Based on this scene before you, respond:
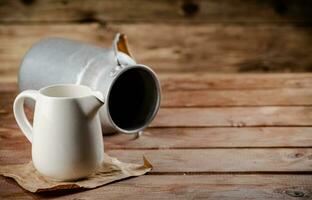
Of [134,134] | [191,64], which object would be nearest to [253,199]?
[134,134]

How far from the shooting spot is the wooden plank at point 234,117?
103cm

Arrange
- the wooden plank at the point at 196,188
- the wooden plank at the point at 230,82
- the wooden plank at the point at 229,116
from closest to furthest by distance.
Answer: the wooden plank at the point at 196,188
the wooden plank at the point at 229,116
the wooden plank at the point at 230,82

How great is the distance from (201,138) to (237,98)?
0.86 ft

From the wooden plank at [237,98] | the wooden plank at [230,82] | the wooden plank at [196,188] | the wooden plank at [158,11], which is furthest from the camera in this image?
the wooden plank at [158,11]

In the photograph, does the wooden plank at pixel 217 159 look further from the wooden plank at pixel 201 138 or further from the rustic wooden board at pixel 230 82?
the rustic wooden board at pixel 230 82

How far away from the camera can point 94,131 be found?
769mm

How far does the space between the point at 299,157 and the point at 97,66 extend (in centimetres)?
38

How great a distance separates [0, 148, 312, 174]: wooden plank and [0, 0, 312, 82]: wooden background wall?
1.01 meters

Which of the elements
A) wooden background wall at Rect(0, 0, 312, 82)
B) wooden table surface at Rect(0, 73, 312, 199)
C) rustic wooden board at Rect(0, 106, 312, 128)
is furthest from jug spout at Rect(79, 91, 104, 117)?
wooden background wall at Rect(0, 0, 312, 82)

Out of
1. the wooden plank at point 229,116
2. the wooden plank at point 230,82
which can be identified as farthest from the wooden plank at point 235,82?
the wooden plank at point 229,116

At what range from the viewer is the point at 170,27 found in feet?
6.11

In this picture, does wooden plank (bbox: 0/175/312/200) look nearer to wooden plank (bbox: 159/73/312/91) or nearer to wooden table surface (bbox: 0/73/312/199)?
wooden table surface (bbox: 0/73/312/199)

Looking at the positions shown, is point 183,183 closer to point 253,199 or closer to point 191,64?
point 253,199

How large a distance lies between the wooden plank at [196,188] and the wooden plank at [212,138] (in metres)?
0.14
